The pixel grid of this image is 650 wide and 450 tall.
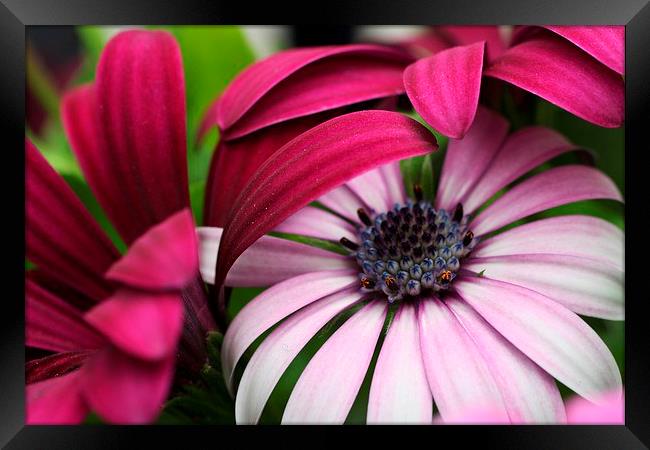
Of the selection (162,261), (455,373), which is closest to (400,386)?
(455,373)

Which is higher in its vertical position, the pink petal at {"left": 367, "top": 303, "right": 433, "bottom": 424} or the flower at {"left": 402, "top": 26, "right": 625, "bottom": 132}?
the flower at {"left": 402, "top": 26, "right": 625, "bottom": 132}

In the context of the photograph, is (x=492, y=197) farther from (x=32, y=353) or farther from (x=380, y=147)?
(x=32, y=353)

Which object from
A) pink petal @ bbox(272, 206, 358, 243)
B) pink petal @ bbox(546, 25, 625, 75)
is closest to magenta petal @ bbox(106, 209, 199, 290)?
pink petal @ bbox(272, 206, 358, 243)

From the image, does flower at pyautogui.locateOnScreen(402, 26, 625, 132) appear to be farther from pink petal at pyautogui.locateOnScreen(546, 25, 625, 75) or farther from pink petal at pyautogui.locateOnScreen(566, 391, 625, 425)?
pink petal at pyautogui.locateOnScreen(566, 391, 625, 425)

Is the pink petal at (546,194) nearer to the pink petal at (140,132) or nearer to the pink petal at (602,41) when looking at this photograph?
the pink petal at (602,41)

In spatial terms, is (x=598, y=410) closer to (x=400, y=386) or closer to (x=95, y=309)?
(x=400, y=386)
